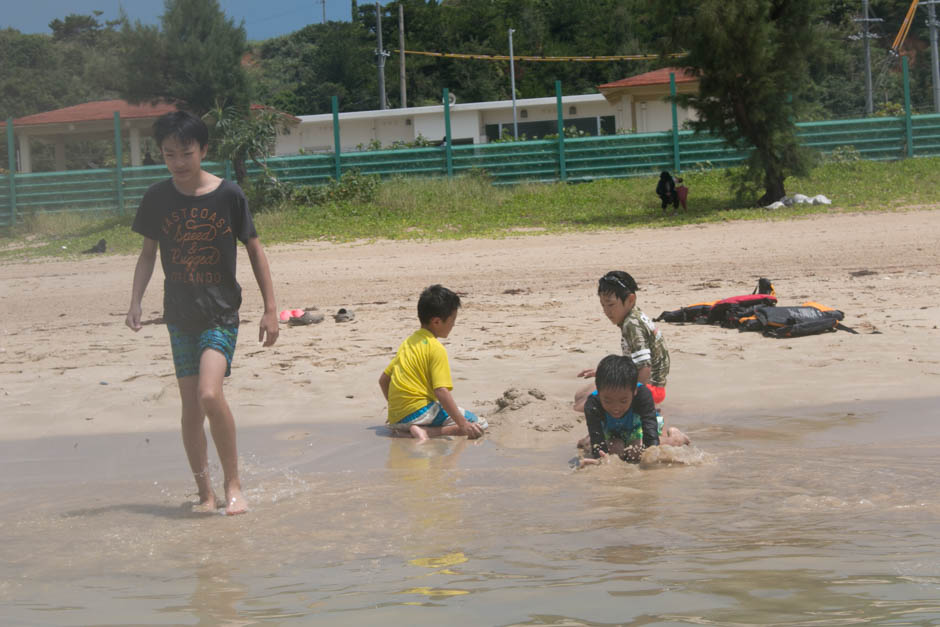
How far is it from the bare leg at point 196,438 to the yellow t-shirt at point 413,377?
1668 mm

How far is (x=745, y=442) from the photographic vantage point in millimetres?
5785

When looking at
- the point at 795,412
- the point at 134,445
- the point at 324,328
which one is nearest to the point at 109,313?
the point at 324,328

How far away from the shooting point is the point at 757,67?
57.7 ft

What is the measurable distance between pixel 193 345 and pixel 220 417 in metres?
0.35

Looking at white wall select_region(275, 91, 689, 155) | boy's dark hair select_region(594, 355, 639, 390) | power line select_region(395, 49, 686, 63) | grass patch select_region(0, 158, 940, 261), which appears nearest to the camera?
boy's dark hair select_region(594, 355, 639, 390)

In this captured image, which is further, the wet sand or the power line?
the power line

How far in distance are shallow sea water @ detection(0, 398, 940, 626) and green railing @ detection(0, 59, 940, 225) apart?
1673cm

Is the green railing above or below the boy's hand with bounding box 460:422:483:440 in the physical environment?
above

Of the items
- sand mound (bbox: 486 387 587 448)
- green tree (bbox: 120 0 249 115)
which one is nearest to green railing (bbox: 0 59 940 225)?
green tree (bbox: 120 0 249 115)

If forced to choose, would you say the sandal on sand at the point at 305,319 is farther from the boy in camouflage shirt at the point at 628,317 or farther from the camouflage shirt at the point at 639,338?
the camouflage shirt at the point at 639,338

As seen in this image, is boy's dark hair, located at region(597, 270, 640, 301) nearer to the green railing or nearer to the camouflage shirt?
the camouflage shirt

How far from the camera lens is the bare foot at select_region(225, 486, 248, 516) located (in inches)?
183

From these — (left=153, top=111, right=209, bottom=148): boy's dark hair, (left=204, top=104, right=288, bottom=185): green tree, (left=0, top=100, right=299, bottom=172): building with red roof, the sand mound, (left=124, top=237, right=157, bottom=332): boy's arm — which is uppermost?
(left=0, top=100, right=299, bottom=172): building with red roof

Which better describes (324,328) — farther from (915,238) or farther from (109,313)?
(915,238)
